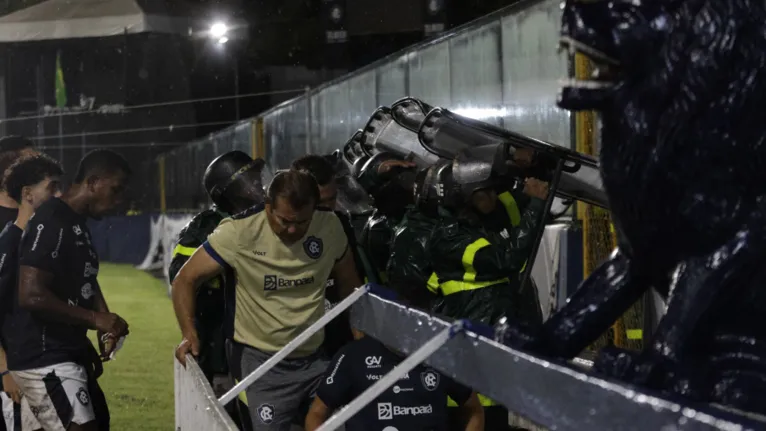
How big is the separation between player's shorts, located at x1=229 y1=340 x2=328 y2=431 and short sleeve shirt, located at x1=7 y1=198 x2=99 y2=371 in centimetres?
103

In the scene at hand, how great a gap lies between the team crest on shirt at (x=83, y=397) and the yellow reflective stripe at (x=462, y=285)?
1791mm

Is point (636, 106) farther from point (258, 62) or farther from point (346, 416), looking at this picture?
point (258, 62)

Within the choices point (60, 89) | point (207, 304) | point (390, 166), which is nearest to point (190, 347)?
point (207, 304)

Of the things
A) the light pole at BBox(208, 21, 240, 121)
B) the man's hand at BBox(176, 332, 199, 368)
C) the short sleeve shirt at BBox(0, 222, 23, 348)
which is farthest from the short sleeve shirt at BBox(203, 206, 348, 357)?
the light pole at BBox(208, 21, 240, 121)

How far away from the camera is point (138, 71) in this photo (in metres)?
31.1

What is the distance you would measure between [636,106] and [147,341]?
1119cm

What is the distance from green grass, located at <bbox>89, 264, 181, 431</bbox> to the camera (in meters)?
7.97

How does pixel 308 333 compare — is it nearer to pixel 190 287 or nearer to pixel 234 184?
pixel 190 287

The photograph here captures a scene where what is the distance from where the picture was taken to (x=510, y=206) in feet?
15.6

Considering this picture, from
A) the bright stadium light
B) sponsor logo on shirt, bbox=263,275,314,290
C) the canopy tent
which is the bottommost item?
sponsor logo on shirt, bbox=263,275,314,290

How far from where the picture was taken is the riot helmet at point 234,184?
5489 millimetres

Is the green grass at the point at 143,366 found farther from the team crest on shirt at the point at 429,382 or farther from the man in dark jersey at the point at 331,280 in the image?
the team crest on shirt at the point at 429,382

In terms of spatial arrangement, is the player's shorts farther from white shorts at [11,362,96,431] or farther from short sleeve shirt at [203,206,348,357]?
white shorts at [11,362,96,431]

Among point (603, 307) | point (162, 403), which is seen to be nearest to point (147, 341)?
point (162, 403)
